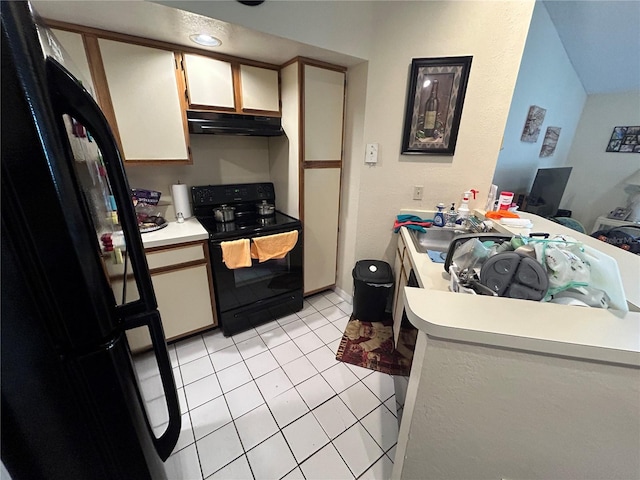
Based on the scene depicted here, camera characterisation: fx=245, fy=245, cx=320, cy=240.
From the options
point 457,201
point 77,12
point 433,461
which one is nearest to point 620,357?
point 433,461

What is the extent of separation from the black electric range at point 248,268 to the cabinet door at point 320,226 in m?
0.15

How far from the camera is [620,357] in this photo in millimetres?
578

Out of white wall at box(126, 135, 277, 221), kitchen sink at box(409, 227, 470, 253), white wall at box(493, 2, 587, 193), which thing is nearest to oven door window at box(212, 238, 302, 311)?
white wall at box(126, 135, 277, 221)

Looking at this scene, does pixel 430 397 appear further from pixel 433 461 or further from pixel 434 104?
pixel 434 104

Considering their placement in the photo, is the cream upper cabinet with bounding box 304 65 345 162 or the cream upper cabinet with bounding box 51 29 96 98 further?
the cream upper cabinet with bounding box 304 65 345 162

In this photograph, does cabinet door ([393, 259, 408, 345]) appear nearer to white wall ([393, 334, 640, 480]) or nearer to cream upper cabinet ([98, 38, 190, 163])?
white wall ([393, 334, 640, 480])

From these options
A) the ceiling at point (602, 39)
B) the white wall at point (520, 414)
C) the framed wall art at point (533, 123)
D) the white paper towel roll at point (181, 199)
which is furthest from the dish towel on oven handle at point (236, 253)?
the ceiling at point (602, 39)

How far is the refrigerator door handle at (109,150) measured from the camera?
1.34 feet

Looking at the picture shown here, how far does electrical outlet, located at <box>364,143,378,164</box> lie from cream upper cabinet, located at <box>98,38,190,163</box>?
53.4 inches

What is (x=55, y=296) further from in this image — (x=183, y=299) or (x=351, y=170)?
(x=351, y=170)

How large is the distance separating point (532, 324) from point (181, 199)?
86.6 inches

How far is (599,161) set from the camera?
12.5 ft

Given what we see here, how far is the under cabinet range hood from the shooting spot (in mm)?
A: 1717

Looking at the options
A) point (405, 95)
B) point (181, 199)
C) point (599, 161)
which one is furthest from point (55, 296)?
point (599, 161)
